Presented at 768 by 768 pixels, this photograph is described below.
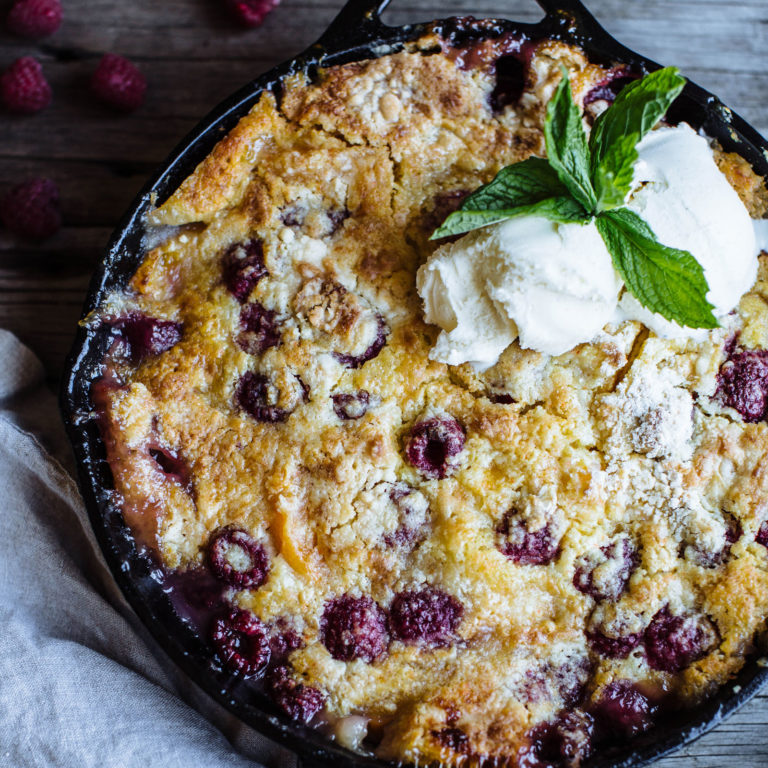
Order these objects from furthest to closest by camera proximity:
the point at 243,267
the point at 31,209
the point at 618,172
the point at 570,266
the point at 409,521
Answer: the point at 31,209 → the point at 243,267 → the point at 409,521 → the point at 570,266 → the point at 618,172

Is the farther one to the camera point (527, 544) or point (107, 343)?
point (107, 343)

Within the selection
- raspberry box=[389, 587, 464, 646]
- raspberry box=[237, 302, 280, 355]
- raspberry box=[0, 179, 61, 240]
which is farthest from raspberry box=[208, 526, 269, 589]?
raspberry box=[0, 179, 61, 240]

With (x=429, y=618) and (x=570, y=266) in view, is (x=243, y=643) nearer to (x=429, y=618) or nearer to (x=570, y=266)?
(x=429, y=618)

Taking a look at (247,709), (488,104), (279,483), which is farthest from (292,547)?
(488,104)

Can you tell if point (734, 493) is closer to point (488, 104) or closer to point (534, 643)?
point (534, 643)

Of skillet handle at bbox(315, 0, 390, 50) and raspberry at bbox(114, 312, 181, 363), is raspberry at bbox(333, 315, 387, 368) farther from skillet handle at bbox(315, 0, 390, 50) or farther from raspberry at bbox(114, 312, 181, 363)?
skillet handle at bbox(315, 0, 390, 50)

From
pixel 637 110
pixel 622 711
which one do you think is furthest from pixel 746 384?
pixel 622 711
